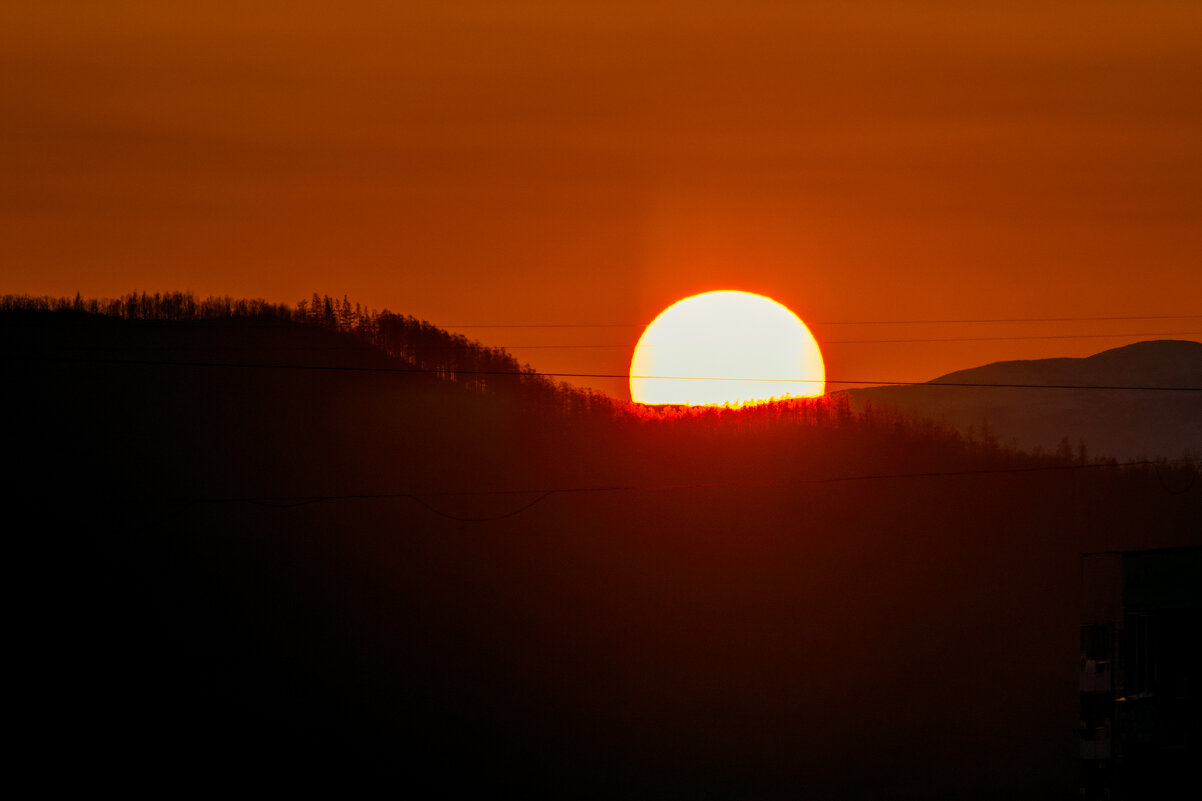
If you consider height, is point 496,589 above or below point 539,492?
below

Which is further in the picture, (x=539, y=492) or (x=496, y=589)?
(x=539, y=492)

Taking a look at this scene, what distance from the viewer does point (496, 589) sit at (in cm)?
4178

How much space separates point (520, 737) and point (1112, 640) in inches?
559

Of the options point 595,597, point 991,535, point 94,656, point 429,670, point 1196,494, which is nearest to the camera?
point 94,656

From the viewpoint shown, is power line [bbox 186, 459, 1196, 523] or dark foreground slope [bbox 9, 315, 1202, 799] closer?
dark foreground slope [bbox 9, 315, 1202, 799]

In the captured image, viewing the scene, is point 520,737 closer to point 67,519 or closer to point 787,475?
point 67,519

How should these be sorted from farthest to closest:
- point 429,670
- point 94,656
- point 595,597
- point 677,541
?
point 677,541 < point 595,597 < point 429,670 < point 94,656

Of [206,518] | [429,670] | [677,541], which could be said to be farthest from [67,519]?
[677,541]

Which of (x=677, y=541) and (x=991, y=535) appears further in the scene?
(x=991, y=535)

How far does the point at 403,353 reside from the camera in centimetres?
5347

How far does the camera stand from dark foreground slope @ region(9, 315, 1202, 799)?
37.0 metres

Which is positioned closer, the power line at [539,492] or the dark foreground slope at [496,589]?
the dark foreground slope at [496,589]

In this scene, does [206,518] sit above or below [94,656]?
above

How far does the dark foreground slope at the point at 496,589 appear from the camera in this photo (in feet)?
121
